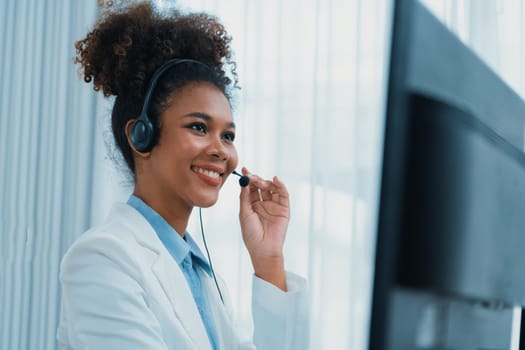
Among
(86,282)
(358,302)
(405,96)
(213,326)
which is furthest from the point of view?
(358,302)

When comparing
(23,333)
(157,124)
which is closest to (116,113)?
(157,124)

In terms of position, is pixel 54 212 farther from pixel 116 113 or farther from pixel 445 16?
pixel 445 16

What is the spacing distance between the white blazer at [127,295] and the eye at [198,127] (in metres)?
0.18

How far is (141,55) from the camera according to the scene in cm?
124

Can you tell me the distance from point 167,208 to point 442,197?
77 centimetres

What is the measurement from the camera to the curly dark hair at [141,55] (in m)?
1.22

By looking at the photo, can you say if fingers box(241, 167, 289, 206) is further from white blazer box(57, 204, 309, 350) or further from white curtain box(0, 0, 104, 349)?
white curtain box(0, 0, 104, 349)

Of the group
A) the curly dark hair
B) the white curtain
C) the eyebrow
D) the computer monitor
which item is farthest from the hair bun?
the white curtain

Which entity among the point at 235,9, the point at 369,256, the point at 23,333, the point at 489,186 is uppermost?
the point at 235,9

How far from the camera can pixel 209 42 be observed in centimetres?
132

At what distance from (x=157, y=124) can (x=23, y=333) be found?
1345mm

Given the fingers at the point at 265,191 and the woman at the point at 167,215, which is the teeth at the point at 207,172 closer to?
the woman at the point at 167,215

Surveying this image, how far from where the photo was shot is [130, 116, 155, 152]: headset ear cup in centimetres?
115

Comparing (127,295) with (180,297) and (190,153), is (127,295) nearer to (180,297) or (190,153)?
(180,297)
